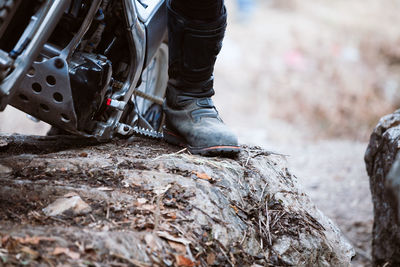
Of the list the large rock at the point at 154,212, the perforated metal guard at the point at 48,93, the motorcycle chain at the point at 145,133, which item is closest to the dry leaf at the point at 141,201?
the large rock at the point at 154,212

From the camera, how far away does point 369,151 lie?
6.81 feet

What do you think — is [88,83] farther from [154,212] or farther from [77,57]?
[154,212]

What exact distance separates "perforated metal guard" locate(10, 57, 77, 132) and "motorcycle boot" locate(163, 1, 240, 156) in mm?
463

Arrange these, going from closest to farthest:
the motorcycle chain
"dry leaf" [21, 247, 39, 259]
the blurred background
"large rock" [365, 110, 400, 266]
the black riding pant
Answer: "dry leaf" [21, 247, 39, 259] → the black riding pant → the motorcycle chain → "large rock" [365, 110, 400, 266] → the blurred background

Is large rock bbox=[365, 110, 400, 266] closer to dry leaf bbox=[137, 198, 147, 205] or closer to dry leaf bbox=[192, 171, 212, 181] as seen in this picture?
A: dry leaf bbox=[192, 171, 212, 181]

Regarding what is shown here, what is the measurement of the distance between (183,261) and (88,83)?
2.33 ft

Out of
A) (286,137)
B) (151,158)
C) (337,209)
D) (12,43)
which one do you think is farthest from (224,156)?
(286,137)

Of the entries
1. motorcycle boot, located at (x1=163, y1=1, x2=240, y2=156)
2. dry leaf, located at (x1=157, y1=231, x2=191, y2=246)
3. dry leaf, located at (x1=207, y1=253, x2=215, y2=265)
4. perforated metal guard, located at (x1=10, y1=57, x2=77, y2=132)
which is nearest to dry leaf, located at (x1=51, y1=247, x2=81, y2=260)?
dry leaf, located at (x1=157, y1=231, x2=191, y2=246)

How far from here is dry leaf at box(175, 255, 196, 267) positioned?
0.97 m

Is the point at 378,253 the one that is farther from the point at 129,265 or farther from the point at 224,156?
the point at 129,265

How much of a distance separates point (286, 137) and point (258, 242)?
4.01 metres

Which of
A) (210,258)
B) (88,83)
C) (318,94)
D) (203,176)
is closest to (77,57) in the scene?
(88,83)

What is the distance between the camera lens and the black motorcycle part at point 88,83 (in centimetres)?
135

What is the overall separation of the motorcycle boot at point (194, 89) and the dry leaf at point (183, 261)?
0.62 meters
